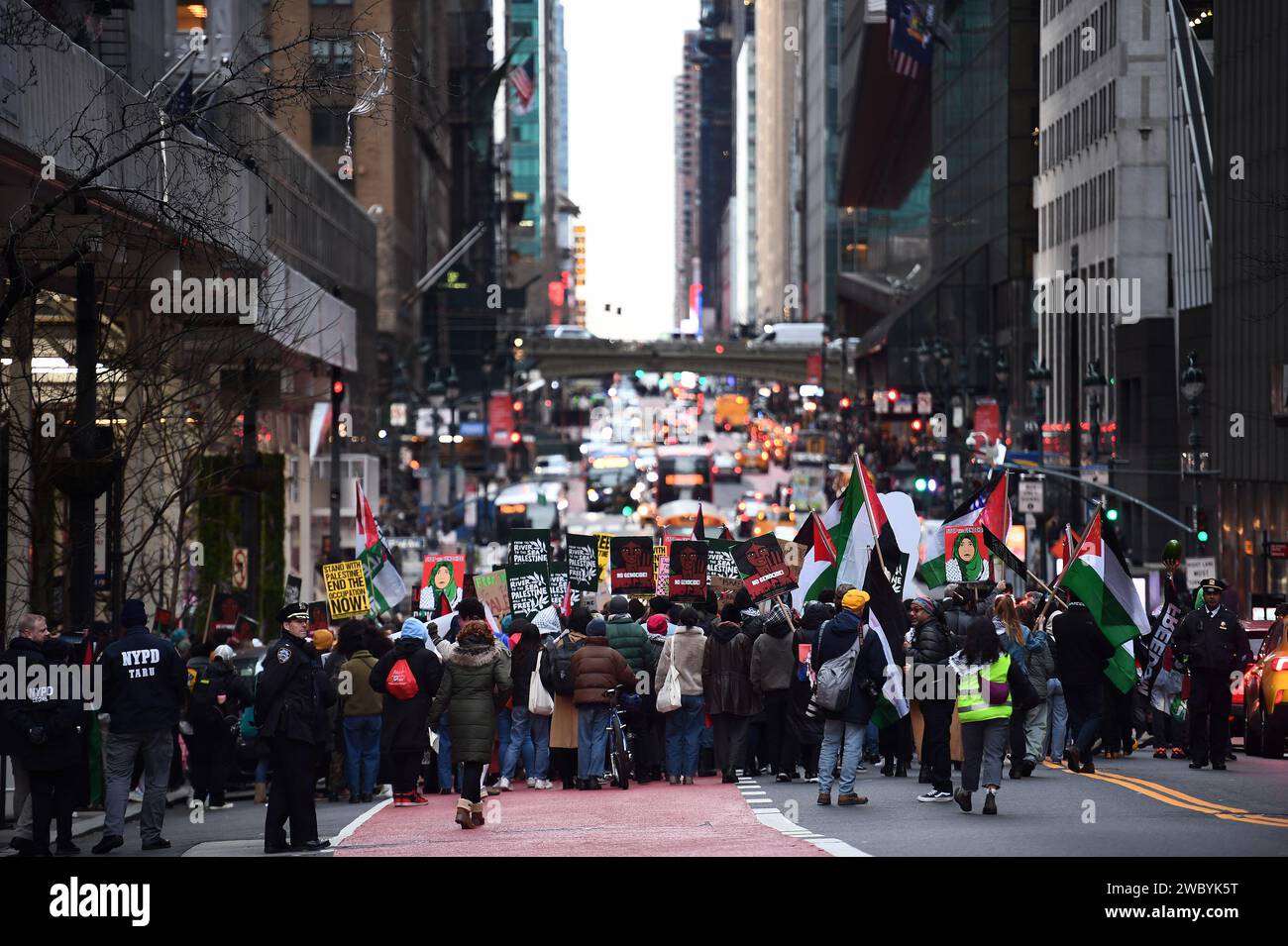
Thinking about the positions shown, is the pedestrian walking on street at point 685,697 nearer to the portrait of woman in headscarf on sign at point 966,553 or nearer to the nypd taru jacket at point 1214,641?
the nypd taru jacket at point 1214,641

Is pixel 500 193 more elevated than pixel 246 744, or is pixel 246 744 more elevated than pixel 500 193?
pixel 500 193

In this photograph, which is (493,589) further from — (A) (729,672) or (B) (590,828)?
(B) (590,828)

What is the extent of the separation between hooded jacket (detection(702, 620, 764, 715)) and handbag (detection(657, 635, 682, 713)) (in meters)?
0.31

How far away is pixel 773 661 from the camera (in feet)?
62.8

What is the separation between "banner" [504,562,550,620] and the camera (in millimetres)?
21781

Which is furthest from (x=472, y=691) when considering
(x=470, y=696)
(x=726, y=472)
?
(x=726, y=472)

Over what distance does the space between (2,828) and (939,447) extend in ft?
208

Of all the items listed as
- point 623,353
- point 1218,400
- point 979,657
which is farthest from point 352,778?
point 623,353

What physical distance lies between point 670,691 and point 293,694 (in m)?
5.38

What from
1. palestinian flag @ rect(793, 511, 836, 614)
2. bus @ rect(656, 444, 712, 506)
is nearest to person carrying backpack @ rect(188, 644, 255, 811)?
palestinian flag @ rect(793, 511, 836, 614)

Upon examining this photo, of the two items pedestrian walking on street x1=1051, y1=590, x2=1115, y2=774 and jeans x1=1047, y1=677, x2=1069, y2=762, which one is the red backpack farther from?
jeans x1=1047, y1=677, x2=1069, y2=762

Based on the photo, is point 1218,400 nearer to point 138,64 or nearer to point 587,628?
point 138,64

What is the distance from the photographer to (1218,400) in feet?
166
